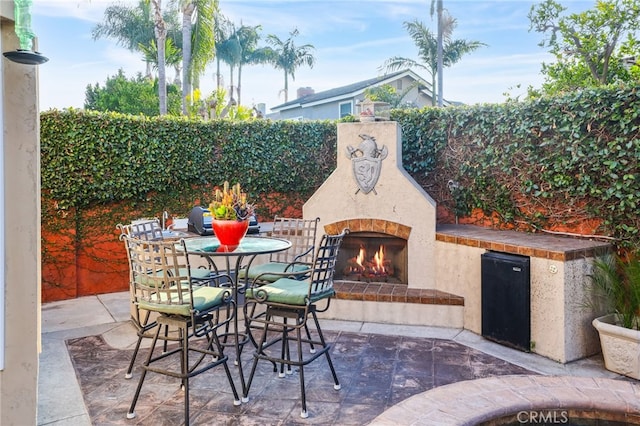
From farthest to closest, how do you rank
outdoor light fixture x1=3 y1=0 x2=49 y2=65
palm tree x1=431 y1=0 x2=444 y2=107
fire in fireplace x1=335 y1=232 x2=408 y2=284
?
1. palm tree x1=431 y1=0 x2=444 y2=107
2. fire in fireplace x1=335 y1=232 x2=408 y2=284
3. outdoor light fixture x1=3 y1=0 x2=49 y2=65

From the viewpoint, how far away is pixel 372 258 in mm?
6129

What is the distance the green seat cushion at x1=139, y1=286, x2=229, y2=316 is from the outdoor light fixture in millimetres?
1742

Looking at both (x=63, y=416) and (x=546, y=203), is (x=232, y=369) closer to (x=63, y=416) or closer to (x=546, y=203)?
(x=63, y=416)

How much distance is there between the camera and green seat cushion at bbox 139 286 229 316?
317 centimetres

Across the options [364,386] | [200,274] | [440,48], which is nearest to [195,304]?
[200,274]

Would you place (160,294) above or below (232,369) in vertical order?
above

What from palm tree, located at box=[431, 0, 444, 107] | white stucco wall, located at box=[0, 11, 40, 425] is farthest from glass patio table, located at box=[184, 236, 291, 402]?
palm tree, located at box=[431, 0, 444, 107]

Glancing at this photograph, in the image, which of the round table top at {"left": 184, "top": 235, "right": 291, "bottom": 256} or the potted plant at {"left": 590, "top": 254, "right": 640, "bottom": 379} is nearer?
the round table top at {"left": 184, "top": 235, "right": 291, "bottom": 256}

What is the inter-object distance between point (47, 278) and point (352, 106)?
1405cm

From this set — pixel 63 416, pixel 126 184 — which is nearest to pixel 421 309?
pixel 63 416

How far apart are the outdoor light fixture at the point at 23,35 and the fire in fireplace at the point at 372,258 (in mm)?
4386

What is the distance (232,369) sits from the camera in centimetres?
406

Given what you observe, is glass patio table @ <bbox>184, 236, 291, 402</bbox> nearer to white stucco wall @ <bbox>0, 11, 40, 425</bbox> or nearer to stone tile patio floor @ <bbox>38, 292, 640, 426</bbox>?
stone tile patio floor @ <bbox>38, 292, 640, 426</bbox>
